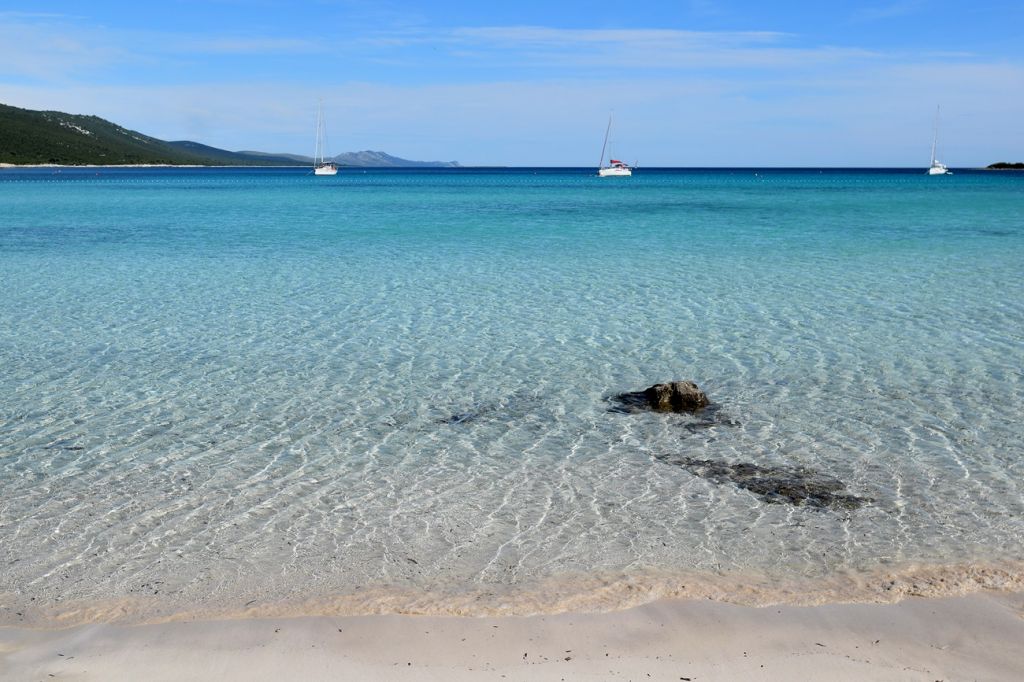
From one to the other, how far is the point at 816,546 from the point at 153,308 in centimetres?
1373

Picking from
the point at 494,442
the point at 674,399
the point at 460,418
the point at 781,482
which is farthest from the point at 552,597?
the point at 674,399

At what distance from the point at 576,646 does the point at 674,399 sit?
5232 millimetres

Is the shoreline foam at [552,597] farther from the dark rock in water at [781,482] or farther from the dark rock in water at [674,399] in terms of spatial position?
the dark rock in water at [674,399]

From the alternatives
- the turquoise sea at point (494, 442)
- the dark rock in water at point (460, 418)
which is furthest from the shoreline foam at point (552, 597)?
the dark rock in water at point (460, 418)

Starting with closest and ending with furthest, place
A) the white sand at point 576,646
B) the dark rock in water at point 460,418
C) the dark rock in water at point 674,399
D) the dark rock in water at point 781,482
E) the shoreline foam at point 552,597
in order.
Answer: the white sand at point 576,646
the shoreline foam at point 552,597
the dark rock in water at point 781,482
the dark rock in water at point 460,418
the dark rock in water at point 674,399

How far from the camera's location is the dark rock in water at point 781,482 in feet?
26.2

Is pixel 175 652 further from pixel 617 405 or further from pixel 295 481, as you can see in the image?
pixel 617 405

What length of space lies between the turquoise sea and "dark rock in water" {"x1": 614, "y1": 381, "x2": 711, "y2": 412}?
0.24 m

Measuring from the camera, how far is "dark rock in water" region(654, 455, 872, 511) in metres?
7.99

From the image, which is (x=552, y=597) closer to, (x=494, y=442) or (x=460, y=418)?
(x=494, y=442)

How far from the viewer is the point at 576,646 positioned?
5664mm

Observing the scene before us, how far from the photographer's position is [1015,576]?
6.60 meters

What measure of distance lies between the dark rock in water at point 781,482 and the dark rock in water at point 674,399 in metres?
1.45

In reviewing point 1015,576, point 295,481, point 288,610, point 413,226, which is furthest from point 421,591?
point 413,226
